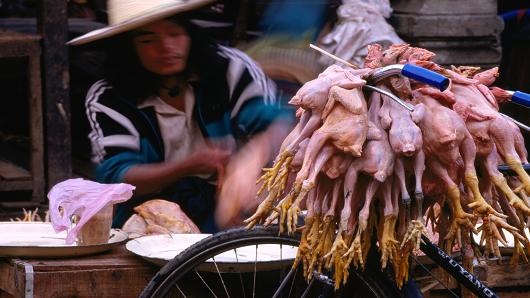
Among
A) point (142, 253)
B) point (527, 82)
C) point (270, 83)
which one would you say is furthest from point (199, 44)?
point (527, 82)

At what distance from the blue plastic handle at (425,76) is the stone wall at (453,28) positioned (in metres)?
4.27

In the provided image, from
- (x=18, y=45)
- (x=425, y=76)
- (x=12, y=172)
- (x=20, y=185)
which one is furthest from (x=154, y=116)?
(x=425, y=76)

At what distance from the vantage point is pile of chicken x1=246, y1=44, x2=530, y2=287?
3285mm

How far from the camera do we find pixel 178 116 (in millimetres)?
5312

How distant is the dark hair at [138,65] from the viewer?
5.15 m

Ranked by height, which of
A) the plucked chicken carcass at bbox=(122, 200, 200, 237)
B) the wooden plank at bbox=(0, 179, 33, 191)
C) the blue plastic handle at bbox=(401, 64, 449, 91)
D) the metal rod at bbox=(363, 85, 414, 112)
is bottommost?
the wooden plank at bbox=(0, 179, 33, 191)

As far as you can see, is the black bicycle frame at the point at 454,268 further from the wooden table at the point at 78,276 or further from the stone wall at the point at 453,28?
the stone wall at the point at 453,28

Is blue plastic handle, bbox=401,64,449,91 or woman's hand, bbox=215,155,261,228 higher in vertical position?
blue plastic handle, bbox=401,64,449,91

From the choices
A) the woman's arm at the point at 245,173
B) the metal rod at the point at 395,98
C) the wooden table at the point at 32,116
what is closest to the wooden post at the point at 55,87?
the wooden table at the point at 32,116

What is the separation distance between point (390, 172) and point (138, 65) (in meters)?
2.12

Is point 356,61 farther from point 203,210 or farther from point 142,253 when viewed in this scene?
point 142,253

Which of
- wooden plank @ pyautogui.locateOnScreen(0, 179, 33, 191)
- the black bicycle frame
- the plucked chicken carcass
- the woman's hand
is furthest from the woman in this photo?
wooden plank @ pyautogui.locateOnScreen(0, 179, 33, 191)

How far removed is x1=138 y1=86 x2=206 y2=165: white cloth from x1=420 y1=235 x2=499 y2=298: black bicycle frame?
6.55 feet

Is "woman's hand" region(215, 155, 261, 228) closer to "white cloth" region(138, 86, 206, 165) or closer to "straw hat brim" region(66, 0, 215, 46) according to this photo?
"white cloth" region(138, 86, 206, 165)
